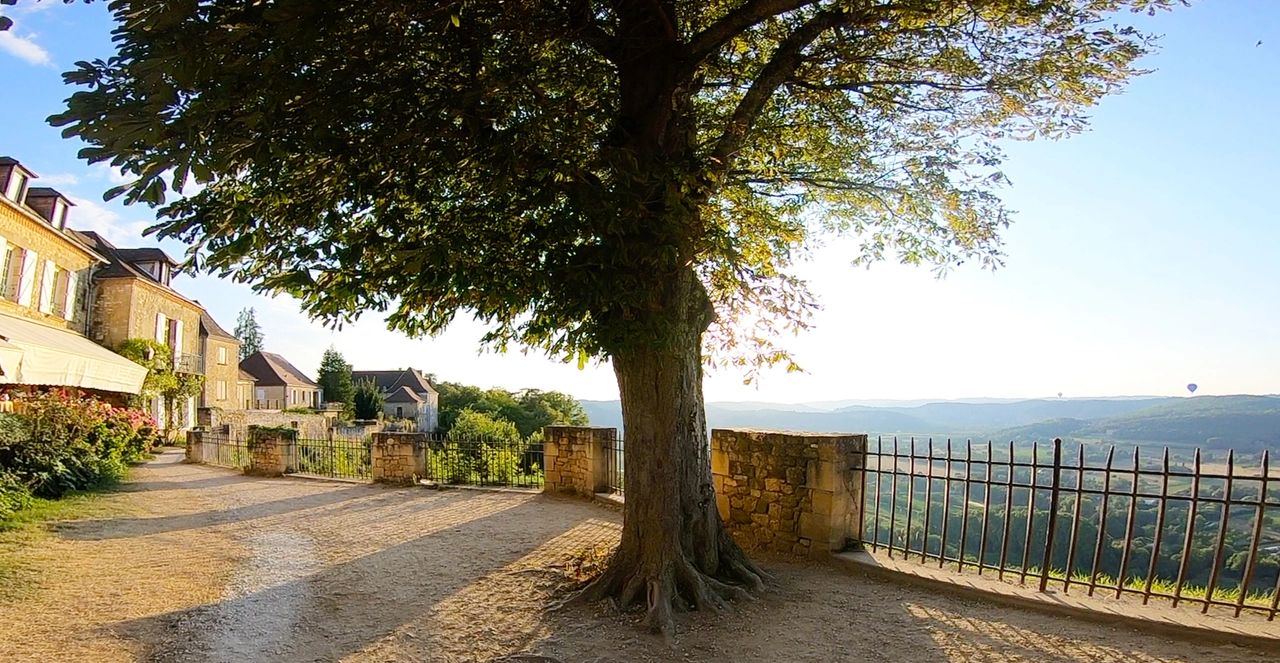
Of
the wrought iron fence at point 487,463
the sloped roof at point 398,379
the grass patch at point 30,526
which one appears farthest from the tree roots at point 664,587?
the sloped roof at point 398,379

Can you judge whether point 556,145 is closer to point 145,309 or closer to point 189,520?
point 189,520

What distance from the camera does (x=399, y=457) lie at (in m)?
14.9

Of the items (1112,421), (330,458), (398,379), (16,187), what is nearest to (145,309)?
(16,187)

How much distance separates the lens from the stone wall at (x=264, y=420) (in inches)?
1052

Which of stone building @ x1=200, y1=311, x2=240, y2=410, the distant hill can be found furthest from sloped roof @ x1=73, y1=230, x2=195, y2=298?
the distant hill

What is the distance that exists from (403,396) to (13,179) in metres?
40.5

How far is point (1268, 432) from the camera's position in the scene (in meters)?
13.5

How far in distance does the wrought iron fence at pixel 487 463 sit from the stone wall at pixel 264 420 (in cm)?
1289

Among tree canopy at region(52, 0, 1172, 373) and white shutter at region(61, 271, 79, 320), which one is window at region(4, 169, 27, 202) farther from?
tree canopy at region(52, 0, 1172, 373)

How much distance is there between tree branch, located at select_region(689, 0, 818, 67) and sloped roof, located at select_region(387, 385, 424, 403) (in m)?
55.6

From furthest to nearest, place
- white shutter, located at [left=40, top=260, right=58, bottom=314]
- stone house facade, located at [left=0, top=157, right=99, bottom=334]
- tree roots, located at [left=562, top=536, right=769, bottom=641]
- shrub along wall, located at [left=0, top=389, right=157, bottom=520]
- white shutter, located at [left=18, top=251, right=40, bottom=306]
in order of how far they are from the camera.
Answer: white shutter, located at [left=40, top=260, right=58, bottom=314], white shutter, located at [left=18, top=251, right=40, bottom=306], stone house facade, located at [left=0, top=157, right=99, bottom=334], shrub along wall, located at [left=0, top=389, right=157, bottom=520], tree roots, located at [left=562, top=536, right=769, bottom=641]

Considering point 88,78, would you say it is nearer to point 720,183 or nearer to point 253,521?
point 720,183

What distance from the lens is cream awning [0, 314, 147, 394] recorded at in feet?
32.6

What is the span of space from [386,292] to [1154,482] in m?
7.78
